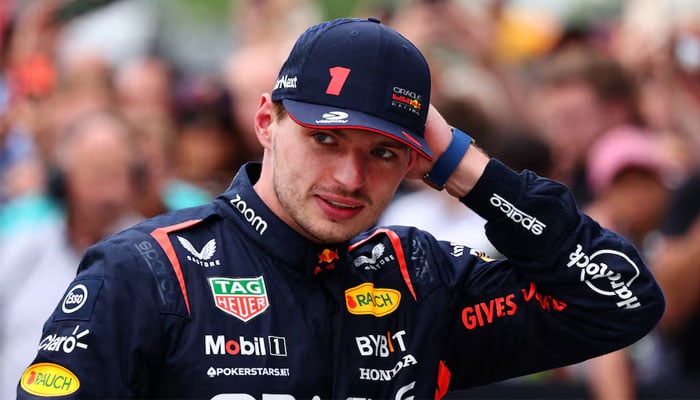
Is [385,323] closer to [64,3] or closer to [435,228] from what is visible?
[435,228]

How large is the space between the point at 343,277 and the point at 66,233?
3306 millimetres

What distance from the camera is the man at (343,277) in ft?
11.2

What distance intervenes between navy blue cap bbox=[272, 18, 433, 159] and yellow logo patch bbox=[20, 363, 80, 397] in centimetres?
90

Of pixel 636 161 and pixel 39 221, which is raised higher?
pixel 636 161

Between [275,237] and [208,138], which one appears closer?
[275,237]

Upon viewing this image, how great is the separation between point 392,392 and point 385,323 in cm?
20

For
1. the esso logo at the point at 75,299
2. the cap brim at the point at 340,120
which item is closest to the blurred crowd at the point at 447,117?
the cap brim at the point at 340,120

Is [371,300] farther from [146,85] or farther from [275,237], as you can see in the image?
[146,85]

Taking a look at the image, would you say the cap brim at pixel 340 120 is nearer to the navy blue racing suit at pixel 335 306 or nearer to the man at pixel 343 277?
the man at pixel 343 277

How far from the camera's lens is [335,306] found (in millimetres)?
3734

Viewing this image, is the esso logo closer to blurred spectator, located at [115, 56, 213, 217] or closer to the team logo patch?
the team logo patch

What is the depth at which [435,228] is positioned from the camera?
693 centimetres

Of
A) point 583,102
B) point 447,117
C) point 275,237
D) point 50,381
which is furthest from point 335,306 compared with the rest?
point 583,102

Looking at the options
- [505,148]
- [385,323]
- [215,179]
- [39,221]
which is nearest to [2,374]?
[39,221]
